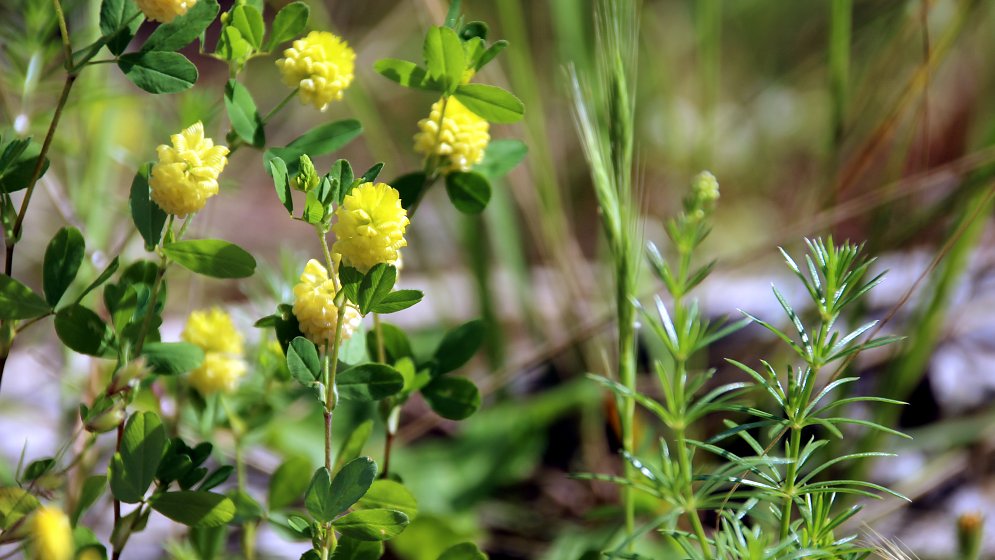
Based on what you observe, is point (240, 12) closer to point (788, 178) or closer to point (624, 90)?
point (624, 90)

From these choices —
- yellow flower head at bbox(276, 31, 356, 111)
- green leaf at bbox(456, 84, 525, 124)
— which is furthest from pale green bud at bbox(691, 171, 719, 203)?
yellow flower head at bbox(276, 31, 356, 111)

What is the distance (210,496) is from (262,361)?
21 centimetres

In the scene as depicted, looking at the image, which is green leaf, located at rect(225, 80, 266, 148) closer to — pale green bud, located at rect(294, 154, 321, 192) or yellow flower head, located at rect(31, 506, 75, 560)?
pale green bud, located at rect(294, 154, 321, 192)

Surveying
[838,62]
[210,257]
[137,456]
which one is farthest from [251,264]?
[838,62]

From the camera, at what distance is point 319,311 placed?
47cm

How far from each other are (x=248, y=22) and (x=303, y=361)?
0.66ft

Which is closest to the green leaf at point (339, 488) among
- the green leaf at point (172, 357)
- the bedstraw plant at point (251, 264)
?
the bedstraw plant at point (251, 264)

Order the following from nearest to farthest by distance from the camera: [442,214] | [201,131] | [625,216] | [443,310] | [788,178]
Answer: [201,131] → [625,216] → [443,310] → [442,214] → [788,178]

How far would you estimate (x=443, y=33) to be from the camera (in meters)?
0.49

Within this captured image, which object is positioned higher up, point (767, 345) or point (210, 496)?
point (767, 345)

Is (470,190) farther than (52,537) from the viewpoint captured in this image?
Yes

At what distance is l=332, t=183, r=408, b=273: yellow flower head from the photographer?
16.4 inches

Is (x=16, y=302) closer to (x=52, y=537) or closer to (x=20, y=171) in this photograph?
(x=20, y=171)

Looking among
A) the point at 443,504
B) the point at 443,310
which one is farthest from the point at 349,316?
the point at 443,310
